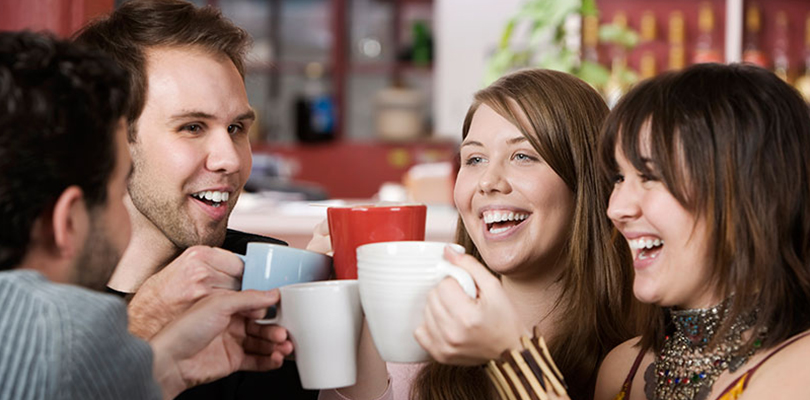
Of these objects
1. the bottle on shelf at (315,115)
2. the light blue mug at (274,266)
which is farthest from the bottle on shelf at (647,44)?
the light blue mug at (274,266)

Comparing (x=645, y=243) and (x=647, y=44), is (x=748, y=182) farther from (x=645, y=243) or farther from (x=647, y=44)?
(x=647, y=44)

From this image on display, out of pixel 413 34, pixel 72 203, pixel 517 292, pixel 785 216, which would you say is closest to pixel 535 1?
pixel 517 292

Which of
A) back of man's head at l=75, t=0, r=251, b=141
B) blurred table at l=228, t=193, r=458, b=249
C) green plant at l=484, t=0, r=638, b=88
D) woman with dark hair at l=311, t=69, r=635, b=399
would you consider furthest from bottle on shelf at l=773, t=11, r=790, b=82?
back of man's head at l=75, t=0, r=251, b=141

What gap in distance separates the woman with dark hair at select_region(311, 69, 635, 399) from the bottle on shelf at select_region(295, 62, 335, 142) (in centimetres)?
487

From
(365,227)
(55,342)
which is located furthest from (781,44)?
(55,342)

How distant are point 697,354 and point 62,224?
740 millimetres

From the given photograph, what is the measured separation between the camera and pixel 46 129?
0.66m

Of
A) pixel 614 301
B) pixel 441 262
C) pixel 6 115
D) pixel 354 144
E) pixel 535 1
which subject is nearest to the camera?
pixel 6 115

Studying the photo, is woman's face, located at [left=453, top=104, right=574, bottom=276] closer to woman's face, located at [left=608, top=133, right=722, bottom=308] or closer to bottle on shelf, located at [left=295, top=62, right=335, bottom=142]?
woman's face, located at [left=608, top=133, right=722, bottom=308]

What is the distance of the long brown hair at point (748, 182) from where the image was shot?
3.02 ft

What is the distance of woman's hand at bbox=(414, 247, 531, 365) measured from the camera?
84cm

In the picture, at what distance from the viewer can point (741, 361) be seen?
948mm

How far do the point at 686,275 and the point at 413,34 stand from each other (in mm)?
5561

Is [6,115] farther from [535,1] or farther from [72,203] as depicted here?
[535,1]
